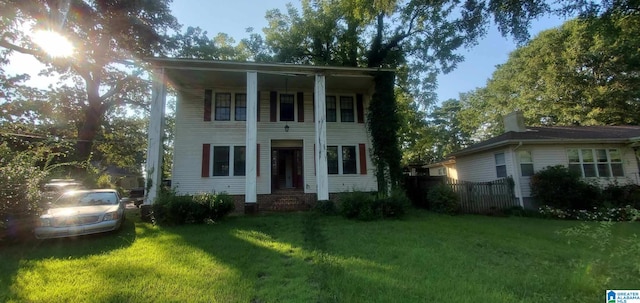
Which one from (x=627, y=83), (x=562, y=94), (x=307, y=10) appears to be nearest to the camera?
(x=307, y=10)

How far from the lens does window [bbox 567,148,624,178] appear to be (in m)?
13.2

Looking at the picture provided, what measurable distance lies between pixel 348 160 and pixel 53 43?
56.6 ft

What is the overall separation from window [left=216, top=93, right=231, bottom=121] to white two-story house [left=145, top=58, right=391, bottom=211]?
5cm

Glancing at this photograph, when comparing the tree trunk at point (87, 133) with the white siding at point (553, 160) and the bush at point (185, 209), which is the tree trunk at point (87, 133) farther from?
the white siding at point (553, 160)

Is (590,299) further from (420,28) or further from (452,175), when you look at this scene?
(452,175)

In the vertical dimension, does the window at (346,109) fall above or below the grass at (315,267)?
above

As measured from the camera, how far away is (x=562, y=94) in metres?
23.6

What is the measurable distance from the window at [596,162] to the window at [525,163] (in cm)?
208

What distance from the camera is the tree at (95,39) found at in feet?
45.3

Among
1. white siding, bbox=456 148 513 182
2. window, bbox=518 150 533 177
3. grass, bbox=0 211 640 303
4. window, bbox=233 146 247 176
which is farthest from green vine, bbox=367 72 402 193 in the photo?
window, bbox=233 146 247 176

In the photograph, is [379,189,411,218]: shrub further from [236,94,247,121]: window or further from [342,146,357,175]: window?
[236,94,247,121]: window

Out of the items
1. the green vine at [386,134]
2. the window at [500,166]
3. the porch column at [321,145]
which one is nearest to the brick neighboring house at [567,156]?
the window at [500,166]

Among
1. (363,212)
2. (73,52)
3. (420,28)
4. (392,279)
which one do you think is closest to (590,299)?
(392,279)

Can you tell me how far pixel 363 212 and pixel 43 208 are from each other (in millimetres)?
9036
